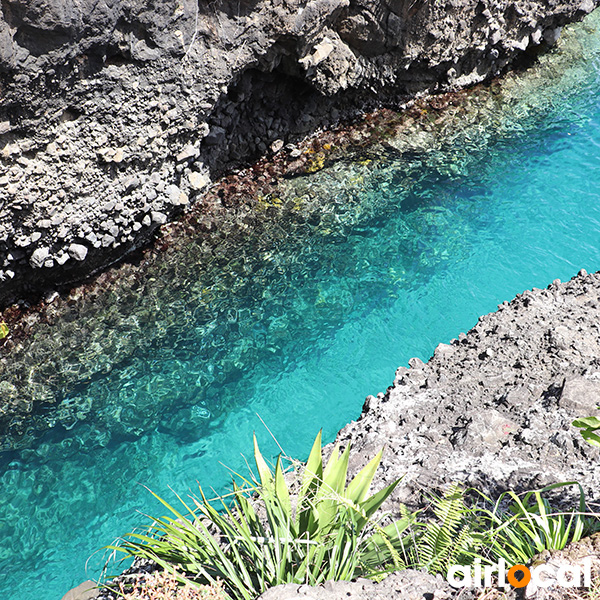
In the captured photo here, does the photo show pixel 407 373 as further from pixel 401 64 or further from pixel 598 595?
pixel 401 64

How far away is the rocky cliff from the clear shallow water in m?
1.14

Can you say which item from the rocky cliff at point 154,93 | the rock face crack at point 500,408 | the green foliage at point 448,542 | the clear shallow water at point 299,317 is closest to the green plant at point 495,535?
the green foliage at point 448,542

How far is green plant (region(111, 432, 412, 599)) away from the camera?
9.99 ft

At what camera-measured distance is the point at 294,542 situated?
120 inches

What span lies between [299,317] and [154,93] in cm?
343

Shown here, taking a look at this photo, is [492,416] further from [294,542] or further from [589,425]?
[294,542]

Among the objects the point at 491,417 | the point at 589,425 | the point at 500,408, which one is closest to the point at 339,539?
the point at 589,425

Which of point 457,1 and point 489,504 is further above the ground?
point 457,1

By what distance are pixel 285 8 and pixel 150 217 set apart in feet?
11.4

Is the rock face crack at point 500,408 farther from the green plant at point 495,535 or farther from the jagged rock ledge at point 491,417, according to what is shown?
the green plant at point 495,535

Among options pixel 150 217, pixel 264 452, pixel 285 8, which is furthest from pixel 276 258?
pixel 285 8

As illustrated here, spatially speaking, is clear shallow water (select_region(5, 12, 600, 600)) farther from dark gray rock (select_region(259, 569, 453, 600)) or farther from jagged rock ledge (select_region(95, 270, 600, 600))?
dark gray rock (select_region(259, 569, 453, 600))

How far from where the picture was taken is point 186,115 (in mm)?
7367

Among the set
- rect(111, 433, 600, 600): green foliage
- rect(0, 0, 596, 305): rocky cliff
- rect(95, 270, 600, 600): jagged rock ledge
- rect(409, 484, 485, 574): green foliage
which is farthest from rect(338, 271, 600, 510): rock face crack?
rect(0, 0, 596, 305): rocky cliff
